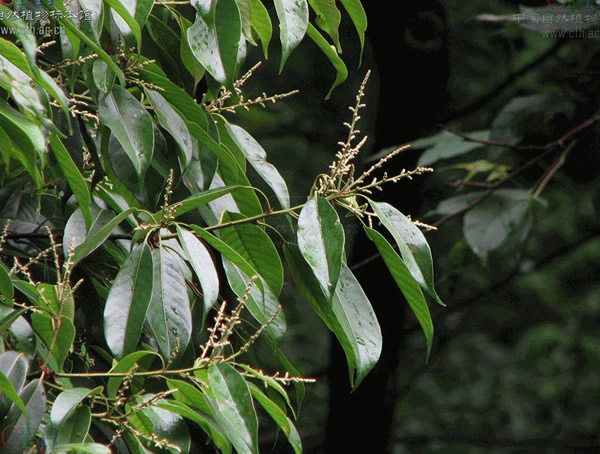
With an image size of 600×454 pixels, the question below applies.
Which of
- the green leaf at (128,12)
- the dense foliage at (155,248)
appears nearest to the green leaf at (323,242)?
the dense foliage at (155,248)

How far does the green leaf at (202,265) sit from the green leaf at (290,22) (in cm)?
19

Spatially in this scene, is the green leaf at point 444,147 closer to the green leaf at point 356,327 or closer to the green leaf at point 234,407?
the green leaf at point 356,327

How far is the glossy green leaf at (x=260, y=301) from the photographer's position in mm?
846

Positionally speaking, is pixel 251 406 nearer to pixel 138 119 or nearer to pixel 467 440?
pixel 138 119

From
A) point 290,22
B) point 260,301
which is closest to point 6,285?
point 260,301

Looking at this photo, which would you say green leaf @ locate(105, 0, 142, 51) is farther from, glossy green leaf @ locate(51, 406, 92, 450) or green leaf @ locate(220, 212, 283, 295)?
glossy green leaf @ locate(51, 406, 92, 450)

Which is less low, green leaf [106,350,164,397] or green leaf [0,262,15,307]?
green leaf [0,262,15,307]

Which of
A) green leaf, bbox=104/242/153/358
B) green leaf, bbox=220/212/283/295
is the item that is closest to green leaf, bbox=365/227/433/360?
green leaf, bbox=220/212/283/295

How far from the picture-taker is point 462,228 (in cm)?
302

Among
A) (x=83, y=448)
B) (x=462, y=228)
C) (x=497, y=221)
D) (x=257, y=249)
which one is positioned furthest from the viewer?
(x=462, y=228)

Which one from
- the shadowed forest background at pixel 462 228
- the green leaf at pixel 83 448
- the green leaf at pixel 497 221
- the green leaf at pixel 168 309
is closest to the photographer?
the green leaf at pixel 83 448

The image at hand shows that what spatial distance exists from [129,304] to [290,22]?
0.31 meters

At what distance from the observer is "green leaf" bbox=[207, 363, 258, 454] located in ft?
2.42

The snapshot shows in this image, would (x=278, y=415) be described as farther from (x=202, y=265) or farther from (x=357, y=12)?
(x=357, y=12)
